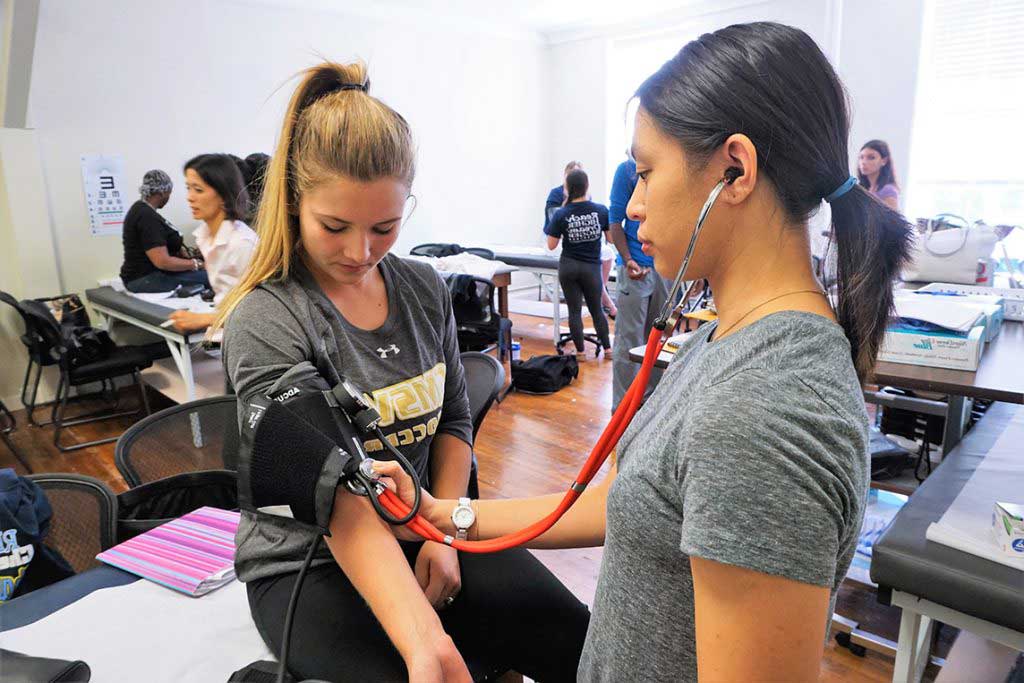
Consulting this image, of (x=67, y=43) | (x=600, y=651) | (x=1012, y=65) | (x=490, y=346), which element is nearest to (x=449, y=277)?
(x=490, y=346)

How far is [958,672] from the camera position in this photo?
159 cm

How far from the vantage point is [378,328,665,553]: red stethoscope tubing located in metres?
0.73

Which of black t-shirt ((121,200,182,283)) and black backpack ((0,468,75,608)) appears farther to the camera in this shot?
black t-shirt ((121,200,182,283))

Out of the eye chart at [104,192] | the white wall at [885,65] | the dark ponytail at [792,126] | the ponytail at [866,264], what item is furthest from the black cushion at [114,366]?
the white wall at [885,65]

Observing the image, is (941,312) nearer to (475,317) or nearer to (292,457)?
(292,457)

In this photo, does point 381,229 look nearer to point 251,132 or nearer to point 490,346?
point 490,346

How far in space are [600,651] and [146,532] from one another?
0.96 metres

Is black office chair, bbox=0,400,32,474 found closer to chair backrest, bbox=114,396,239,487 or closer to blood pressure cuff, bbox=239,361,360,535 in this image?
chair backrest, bbox=114,396,239,487

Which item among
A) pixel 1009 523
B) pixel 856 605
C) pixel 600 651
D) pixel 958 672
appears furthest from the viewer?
pixel 856 605

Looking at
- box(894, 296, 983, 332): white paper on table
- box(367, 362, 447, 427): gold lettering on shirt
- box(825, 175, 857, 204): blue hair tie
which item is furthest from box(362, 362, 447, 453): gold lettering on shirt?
box(894, 296, 983, 332): white paper on table

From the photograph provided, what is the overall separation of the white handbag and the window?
2.78 meters

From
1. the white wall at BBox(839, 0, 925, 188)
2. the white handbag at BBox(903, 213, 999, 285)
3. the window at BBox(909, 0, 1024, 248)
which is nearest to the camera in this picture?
the white handbag at BBox(903, 213, 999, 285)

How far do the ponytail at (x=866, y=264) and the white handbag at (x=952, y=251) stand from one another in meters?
2.08

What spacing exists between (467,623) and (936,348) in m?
1.31
